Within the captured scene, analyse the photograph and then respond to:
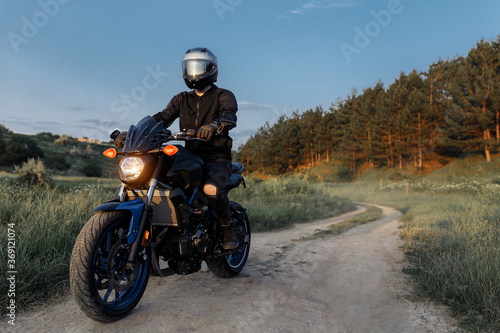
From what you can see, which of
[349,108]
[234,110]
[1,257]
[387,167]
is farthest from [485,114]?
[1,257]

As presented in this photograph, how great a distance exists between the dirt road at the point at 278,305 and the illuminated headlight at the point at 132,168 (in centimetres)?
132

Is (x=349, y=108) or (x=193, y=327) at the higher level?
(x=349, y=108)

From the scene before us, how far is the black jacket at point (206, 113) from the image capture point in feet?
12.9

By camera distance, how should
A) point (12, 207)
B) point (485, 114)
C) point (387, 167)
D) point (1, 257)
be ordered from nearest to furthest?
point (1, 257) < point (12, 207) < point (485, 114) < point (387, 167)

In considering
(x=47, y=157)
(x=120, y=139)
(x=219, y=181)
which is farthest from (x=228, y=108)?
(x=47, y=157)

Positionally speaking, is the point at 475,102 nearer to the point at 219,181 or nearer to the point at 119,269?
the point at 219,181

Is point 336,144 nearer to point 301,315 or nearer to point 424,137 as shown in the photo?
point 424,137

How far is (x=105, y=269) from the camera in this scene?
2908 millimetres

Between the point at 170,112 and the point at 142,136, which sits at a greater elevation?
the point at 170,112

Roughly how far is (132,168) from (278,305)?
83.7 inches

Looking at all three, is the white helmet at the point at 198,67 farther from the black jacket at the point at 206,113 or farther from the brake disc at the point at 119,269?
the brake disc at the point at 119,269

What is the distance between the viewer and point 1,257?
3.88 m

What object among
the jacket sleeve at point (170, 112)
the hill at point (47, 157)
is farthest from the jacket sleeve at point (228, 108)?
the hill at point (47, 157)

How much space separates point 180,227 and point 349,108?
58.6 metres
